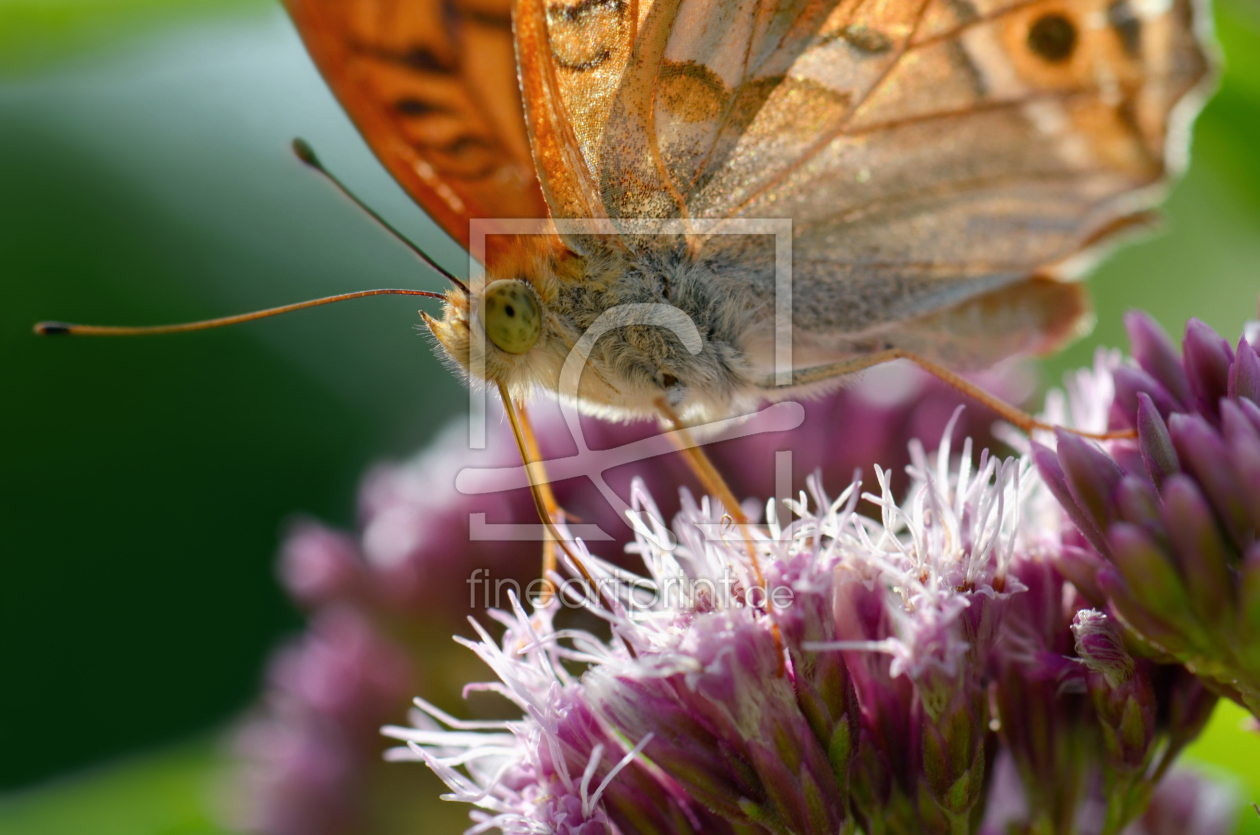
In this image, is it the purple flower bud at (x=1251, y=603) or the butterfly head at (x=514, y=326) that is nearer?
the purple flower bud at (x=1251, y=603)

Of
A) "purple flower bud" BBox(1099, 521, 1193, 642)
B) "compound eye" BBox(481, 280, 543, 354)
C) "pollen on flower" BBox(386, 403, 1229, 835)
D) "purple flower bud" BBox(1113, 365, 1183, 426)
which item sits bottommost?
"pollen on flower" BBox(386, 403, 1229, 835)

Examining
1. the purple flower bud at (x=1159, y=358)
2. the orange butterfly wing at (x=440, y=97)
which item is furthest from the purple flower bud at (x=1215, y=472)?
the orange butterfly wing at (x=440, y=97)

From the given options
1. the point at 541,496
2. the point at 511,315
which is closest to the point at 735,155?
the point at 511,315

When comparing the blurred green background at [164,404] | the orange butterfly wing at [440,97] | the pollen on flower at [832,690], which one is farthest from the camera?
the blurred green background at [164,404]

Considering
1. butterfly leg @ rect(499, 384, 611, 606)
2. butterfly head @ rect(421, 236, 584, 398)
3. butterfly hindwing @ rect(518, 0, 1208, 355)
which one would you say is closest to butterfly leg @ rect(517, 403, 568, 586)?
butterfly leg @ rect(499, 384, 611, 606)

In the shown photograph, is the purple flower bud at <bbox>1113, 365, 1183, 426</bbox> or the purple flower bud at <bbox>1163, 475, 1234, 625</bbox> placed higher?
the purple flower bud at <bbox>1113, 365, 1183, 426</bbox>

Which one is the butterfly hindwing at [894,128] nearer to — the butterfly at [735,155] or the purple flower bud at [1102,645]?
the butterfly at [735,155]

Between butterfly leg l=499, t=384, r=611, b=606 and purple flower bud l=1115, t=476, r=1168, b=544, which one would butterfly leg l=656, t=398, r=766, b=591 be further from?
purple flower bud l=1115, t=476, r=1168, b=544
